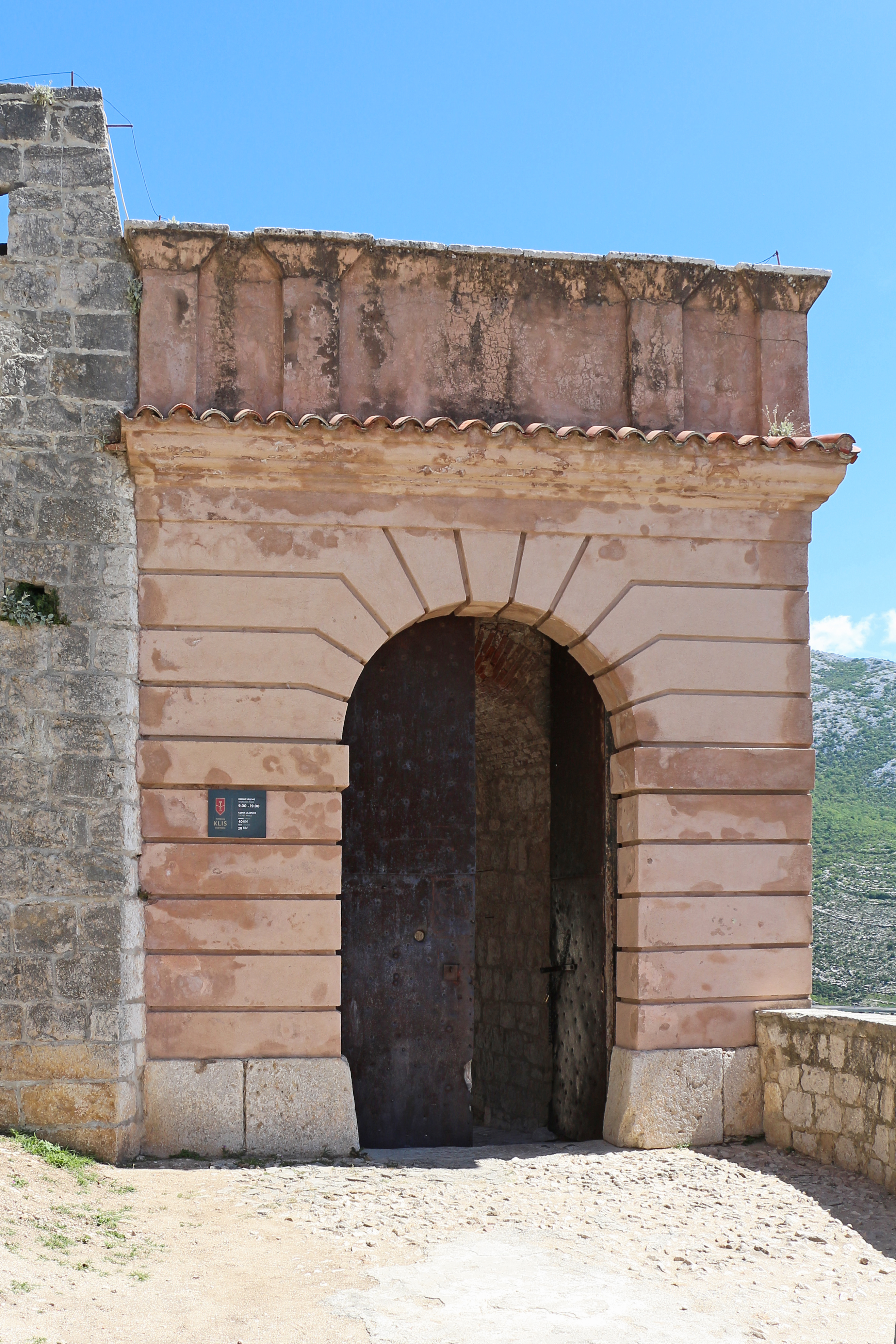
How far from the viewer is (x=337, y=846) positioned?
24.8 ft

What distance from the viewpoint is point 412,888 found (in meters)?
8.40

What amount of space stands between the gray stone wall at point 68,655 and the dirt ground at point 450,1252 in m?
0.61

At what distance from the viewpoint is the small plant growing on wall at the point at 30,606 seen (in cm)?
730

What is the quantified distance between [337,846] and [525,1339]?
335 centimetres

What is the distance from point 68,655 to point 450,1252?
153 inches

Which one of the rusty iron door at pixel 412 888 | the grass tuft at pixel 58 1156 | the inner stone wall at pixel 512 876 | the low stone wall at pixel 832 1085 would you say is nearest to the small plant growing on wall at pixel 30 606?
the rusty iron door at pixel 412 888

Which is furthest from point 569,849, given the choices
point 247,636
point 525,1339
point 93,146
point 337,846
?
point 93,146

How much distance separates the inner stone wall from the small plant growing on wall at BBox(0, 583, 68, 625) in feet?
11.2

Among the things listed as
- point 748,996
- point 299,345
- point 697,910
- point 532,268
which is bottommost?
point 748,996

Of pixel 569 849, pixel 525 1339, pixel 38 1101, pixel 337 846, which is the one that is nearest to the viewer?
pixel 525 1339

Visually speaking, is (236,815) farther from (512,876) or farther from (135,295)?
(512,876)

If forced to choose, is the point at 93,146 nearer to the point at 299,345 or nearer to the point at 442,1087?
the point at 299,345

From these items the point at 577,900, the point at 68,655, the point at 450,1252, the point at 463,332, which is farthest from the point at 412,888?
the point at 463,332

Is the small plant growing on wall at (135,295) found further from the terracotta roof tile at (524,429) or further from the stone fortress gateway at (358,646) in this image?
the terracotta roof tile at (524,429)
